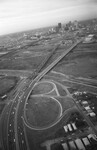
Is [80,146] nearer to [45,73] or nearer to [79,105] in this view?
[79,105]

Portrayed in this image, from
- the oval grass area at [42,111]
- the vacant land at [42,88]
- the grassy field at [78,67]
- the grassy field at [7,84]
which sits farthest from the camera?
the grassy field at [78,67]

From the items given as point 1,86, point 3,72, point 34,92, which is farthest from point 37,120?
point 3,72

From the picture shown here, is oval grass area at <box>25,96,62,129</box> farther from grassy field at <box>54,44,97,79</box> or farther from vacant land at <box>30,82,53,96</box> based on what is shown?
grassy field at <box>54,44,97,79</box>

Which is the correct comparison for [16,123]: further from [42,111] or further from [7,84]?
[7,84]

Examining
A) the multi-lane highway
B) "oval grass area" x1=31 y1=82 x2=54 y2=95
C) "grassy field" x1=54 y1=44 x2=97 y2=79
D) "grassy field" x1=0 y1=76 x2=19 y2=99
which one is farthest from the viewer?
"grassy field" x1=54 y1=44 x2=97 y2=79

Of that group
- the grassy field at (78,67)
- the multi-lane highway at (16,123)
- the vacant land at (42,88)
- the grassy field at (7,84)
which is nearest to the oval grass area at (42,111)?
the multi-lane highway at (16,123)

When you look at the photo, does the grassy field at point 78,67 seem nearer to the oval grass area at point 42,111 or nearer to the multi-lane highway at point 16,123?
the multi-lane highway at point 16,123

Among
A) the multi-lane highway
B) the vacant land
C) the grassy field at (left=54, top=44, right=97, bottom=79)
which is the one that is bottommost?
the multi-lane highway

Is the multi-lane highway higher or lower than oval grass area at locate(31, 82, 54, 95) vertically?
lower

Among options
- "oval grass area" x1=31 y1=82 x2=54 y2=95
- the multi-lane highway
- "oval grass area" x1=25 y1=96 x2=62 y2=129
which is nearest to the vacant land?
"oval grass area" x1=31 y1=82 x2=54 y2=95

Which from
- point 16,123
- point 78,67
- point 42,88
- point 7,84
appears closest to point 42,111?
point 16,123
